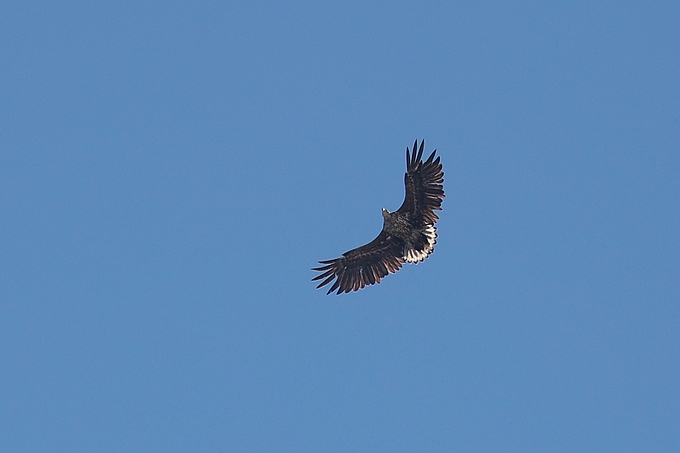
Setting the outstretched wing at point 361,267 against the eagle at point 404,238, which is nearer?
the eagle at point 404,238

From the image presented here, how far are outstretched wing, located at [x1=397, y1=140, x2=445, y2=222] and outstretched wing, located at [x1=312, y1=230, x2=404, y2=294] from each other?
2.37 meters

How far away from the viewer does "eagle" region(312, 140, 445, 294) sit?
38.0 metres

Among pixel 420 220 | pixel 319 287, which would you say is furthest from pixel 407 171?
pixel 319 287

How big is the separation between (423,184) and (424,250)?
2472mm

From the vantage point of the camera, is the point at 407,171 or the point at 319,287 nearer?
the point at 407,171

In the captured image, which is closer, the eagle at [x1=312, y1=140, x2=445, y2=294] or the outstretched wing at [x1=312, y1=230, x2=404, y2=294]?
the eagle at [x1=312, y1=140, x2=445, y2=294]

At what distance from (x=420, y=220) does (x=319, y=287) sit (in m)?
Result: 4.58

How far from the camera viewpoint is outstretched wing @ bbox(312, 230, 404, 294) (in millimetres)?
40250

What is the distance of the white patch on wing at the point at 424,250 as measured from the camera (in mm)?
38688

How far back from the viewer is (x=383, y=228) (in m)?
39.5

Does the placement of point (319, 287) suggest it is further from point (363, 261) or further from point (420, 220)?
point (420, 220)

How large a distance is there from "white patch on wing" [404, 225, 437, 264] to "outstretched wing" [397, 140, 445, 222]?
1.15ft

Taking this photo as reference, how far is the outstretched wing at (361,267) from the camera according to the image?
40.2 metres

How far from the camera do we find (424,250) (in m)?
39.1
